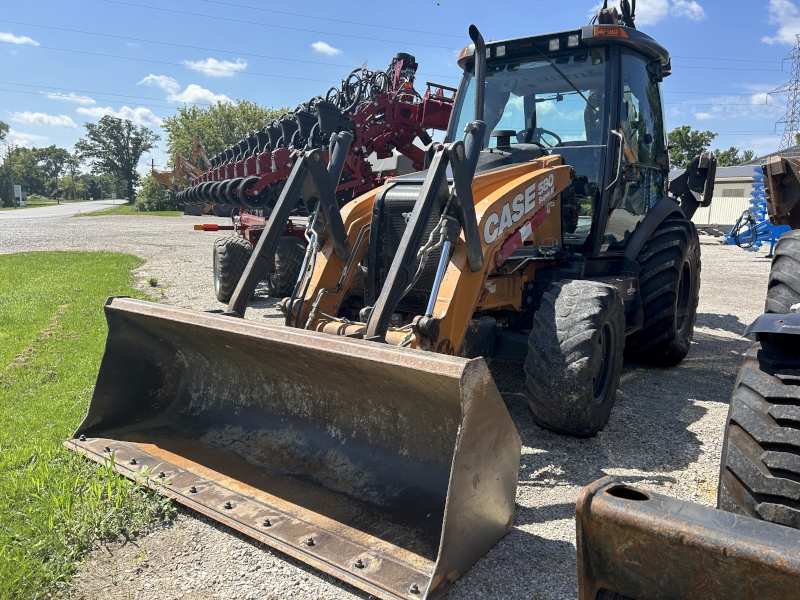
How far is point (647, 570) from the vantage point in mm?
1629

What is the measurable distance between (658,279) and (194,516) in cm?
440

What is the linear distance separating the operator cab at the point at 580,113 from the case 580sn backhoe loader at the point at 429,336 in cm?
2

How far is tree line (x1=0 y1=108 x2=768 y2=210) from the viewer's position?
51344 millimetres

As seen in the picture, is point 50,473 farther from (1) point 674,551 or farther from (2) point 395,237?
(1) point 674,551

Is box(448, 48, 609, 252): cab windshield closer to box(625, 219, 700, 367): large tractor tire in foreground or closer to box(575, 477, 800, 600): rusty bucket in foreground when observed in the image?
box(625, 219, 700, 367): large tractor tire in foreground

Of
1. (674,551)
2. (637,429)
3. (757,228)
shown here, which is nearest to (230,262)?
(637,429)

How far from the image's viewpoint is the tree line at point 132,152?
51.3 metres

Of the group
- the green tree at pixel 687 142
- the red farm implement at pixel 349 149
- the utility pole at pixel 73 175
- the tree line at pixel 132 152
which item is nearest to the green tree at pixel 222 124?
the tree line at pixel 132 152

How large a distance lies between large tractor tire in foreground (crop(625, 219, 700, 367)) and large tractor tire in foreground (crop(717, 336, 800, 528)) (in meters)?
3.51

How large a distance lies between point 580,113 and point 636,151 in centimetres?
72

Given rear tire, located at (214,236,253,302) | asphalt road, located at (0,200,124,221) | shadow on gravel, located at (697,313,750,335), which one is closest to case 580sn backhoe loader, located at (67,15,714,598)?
shadow on gravel, located at (697,313,750,335)

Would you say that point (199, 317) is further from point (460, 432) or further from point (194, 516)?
point (460, 432)

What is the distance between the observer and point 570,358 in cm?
373

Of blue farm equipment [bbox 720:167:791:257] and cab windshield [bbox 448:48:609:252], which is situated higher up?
cab windshield [bbox 448:48:609:252]
